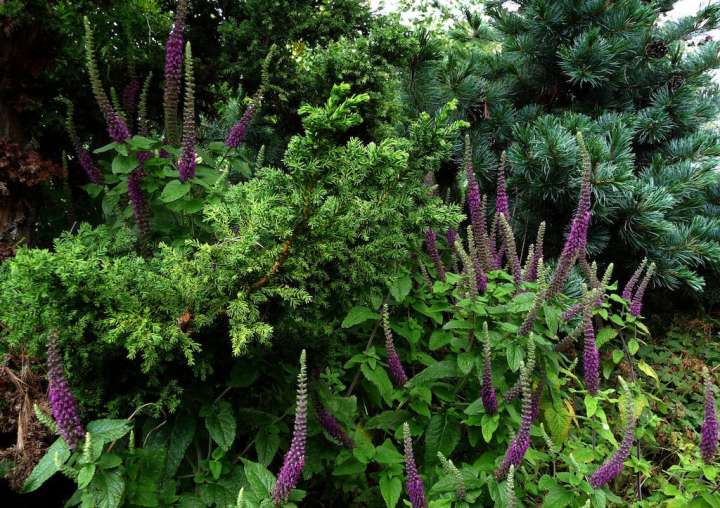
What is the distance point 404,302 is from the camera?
7.86ft

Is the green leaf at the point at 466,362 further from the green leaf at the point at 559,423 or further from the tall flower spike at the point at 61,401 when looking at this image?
the tall flower spike at the point at 61,401

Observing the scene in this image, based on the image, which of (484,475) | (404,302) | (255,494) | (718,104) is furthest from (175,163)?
(718,104)

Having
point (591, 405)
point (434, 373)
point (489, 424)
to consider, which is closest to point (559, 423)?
point (591, 405)

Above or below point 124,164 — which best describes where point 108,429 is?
below

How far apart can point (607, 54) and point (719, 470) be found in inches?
107

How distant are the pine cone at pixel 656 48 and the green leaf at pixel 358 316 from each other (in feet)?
10.4

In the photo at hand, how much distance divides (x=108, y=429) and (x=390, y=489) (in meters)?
1.01

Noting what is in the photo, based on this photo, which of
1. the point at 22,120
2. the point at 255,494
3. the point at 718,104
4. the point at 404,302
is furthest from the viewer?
the point at 718,104

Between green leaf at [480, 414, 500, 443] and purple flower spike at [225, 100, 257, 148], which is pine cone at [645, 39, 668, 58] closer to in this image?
purple flower spike at [225, 100, 257, 148]

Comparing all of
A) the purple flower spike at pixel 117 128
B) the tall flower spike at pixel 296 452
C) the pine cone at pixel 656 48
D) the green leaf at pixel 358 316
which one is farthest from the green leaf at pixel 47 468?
the pine cone at pixel 656 48

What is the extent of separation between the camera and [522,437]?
1631mm

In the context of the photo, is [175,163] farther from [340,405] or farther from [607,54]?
[607,54]

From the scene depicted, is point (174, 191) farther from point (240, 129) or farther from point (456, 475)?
point (456, 475)

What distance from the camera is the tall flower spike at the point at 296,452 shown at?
3.90 ft
